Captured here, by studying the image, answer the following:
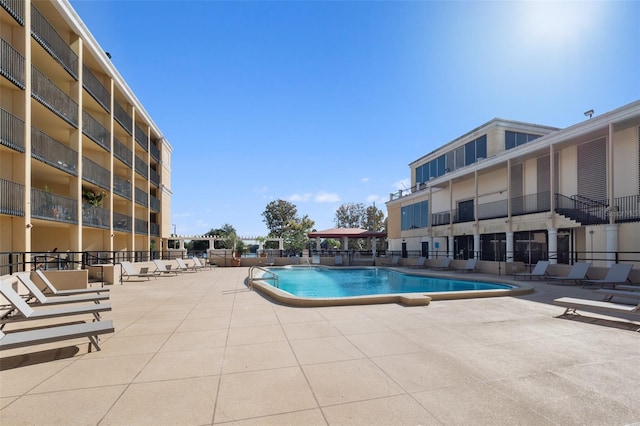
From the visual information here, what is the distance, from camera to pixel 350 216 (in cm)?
6072

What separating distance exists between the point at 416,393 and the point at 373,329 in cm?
254

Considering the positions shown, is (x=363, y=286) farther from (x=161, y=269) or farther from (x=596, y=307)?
(x=161, y=269)

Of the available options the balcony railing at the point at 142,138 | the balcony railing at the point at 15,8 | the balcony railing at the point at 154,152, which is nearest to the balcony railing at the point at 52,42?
the balcony railing at the point at 15,8

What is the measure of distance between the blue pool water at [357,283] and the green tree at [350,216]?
38798 millimetres

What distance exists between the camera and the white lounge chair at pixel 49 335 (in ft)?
13.2

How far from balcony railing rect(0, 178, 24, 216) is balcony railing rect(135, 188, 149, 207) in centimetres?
1257

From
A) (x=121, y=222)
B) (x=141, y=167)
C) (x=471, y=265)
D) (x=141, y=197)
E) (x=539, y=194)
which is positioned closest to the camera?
(x=471, y=265)

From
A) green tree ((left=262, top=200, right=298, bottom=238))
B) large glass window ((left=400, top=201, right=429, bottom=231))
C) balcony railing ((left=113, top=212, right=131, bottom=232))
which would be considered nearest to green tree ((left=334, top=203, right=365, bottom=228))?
green tree ((left=262, top=200, right=298, bottom=238))

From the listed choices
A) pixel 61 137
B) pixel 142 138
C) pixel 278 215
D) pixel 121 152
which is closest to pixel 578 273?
pixel 61 137

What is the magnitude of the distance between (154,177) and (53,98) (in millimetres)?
14812

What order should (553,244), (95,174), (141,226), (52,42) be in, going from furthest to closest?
(141,226)
(95,174)
(553,244)
(52,42)

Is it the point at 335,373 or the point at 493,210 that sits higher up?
the point at 493,210

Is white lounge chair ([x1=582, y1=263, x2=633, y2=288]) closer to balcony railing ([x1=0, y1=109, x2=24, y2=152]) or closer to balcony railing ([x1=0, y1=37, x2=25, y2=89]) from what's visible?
balcony railing ([x1=0, y1=109, x2=24, y2=152])

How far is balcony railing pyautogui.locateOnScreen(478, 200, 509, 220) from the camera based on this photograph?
2062 cm
